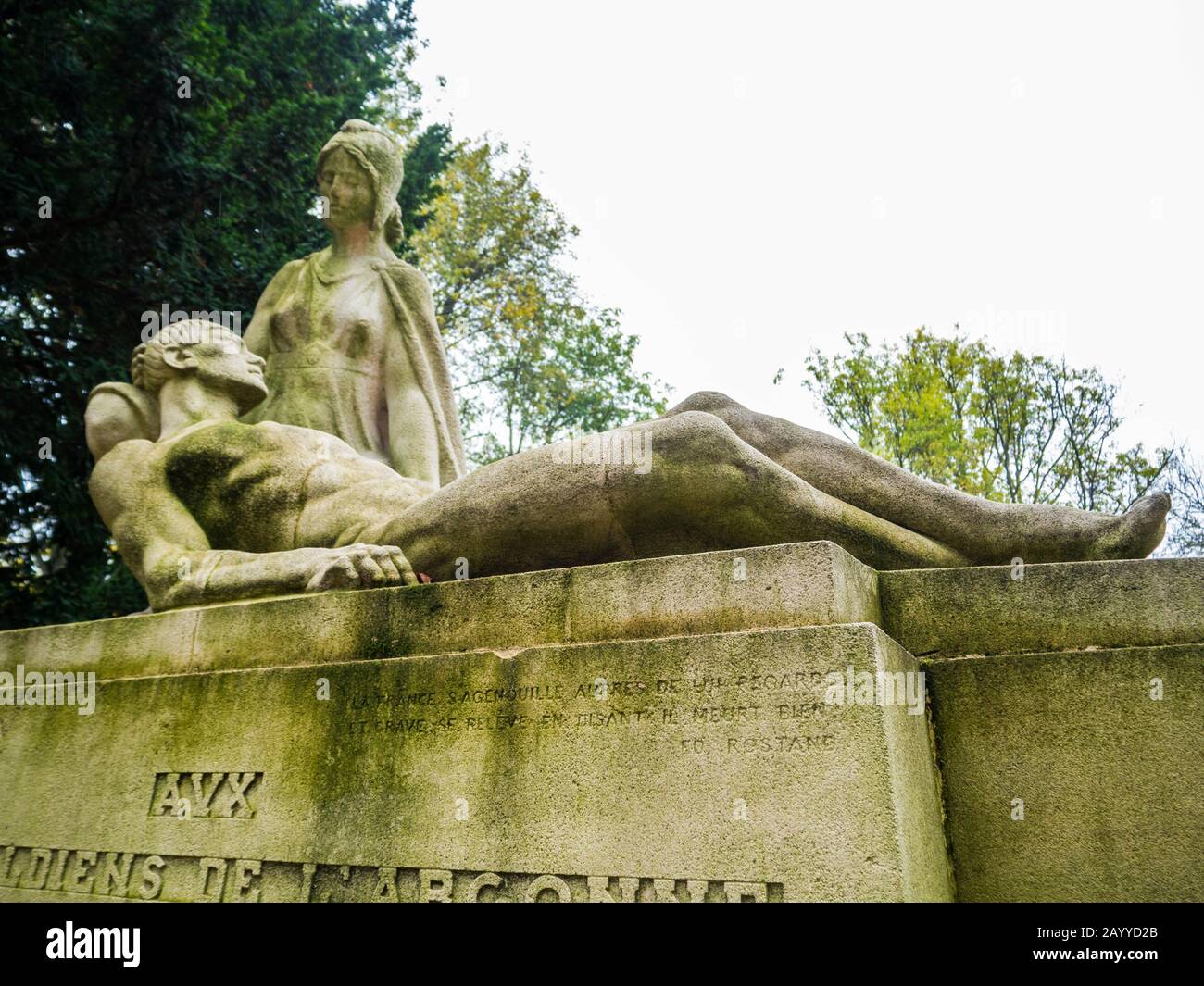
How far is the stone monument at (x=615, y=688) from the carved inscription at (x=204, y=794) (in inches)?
0.4

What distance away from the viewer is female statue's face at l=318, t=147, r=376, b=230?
244 inches

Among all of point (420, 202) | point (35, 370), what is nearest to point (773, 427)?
point (35, 370)

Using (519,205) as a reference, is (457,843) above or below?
below

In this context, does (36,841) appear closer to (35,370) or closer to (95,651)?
(95,651)

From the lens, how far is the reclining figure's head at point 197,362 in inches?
198

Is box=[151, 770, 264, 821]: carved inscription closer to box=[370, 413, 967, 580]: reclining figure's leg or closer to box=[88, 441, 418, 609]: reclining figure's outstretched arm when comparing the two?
box=[88, 441, 418, 609]: reclining figure's outstretched arm

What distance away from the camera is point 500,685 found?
3127 millimetres

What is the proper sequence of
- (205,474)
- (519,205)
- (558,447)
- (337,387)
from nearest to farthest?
1. (558,447)
2. (205,474)
3. (337,387)
4. (519,205)

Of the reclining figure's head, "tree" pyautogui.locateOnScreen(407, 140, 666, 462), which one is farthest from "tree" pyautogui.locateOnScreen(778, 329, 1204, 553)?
the reclining figure's head

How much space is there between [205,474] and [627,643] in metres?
2.47

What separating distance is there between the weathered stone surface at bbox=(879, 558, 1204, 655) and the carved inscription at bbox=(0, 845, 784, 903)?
3.43 feet

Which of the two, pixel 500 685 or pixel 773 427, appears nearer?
pixel 500 685

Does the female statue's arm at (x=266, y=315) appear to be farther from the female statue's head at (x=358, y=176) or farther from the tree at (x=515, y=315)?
the tree at (x=515, y=315)

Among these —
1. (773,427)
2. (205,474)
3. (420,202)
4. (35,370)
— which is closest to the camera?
(773,427)
